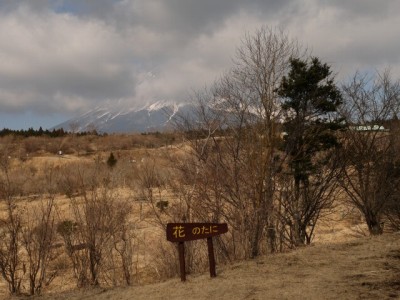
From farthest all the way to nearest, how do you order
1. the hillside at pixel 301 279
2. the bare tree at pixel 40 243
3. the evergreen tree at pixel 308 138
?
the evergreen tree at pixel 308 138 → the bare tree at pixel 40 243 → the hillside at pixel 301 279

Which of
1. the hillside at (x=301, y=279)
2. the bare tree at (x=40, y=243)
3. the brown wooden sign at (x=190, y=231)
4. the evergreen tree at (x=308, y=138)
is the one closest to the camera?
the hillside at (x=301, y=279)

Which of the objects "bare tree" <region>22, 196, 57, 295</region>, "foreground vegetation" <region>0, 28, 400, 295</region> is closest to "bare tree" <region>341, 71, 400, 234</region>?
"foreground vegetation" <region>0, 28, 400, 295</region>

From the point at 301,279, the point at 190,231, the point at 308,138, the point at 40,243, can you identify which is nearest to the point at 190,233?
the point at 190,231

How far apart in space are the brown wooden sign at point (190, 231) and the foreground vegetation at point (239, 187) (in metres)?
1.33

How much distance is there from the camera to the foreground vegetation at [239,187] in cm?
887

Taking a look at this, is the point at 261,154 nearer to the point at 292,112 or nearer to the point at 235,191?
the point at 235,191

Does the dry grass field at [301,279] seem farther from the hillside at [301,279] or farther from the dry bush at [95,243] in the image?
the dry bush at [95,243]

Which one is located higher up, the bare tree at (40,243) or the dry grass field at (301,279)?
the bare tree at (40,243)

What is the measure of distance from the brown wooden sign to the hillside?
67 centimetres

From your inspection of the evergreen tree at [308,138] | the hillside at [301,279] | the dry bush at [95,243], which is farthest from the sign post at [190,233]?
the evergreen tree at [308,138]

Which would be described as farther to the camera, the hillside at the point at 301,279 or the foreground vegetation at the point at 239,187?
the foreground vegetation at the point at 239,187

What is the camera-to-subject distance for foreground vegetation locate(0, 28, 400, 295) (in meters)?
8.87

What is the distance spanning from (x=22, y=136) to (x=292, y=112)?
61458 millimetres

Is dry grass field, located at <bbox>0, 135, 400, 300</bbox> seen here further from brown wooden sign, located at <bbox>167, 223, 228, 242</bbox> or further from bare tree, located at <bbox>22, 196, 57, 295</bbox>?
bare tree, located at <bbox>22, 196, 57, 295</bbox>
